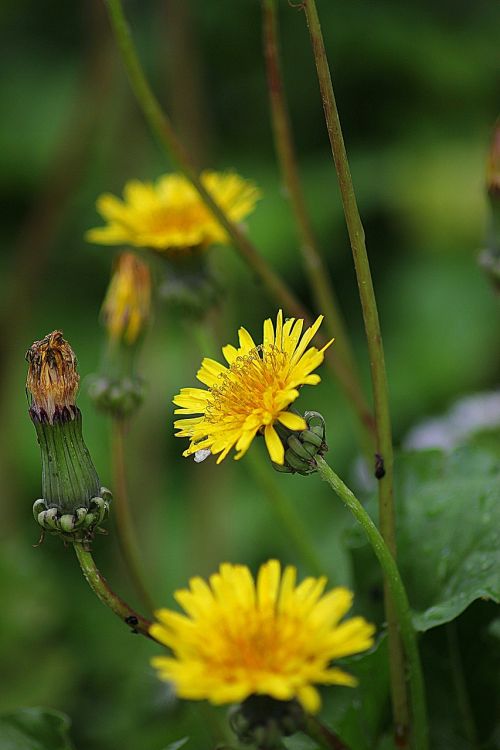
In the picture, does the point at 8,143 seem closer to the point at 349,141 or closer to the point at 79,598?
the point at 349,141

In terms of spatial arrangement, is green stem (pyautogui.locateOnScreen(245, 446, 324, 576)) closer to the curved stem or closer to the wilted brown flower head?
the curved stem

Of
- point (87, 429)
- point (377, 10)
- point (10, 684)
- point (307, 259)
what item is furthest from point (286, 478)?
point (377, 10)

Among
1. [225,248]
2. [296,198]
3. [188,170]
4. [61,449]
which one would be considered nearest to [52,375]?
[61,449]

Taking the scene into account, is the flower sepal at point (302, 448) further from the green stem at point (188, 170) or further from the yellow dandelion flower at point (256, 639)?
the green stem at point (188, 170)

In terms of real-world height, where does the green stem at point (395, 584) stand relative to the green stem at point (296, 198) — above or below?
below

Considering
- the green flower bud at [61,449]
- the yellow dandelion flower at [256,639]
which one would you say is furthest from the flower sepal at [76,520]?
the yellow dandelion flower at [256,639]

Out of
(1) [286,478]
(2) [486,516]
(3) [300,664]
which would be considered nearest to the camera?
(3) [300,664]
